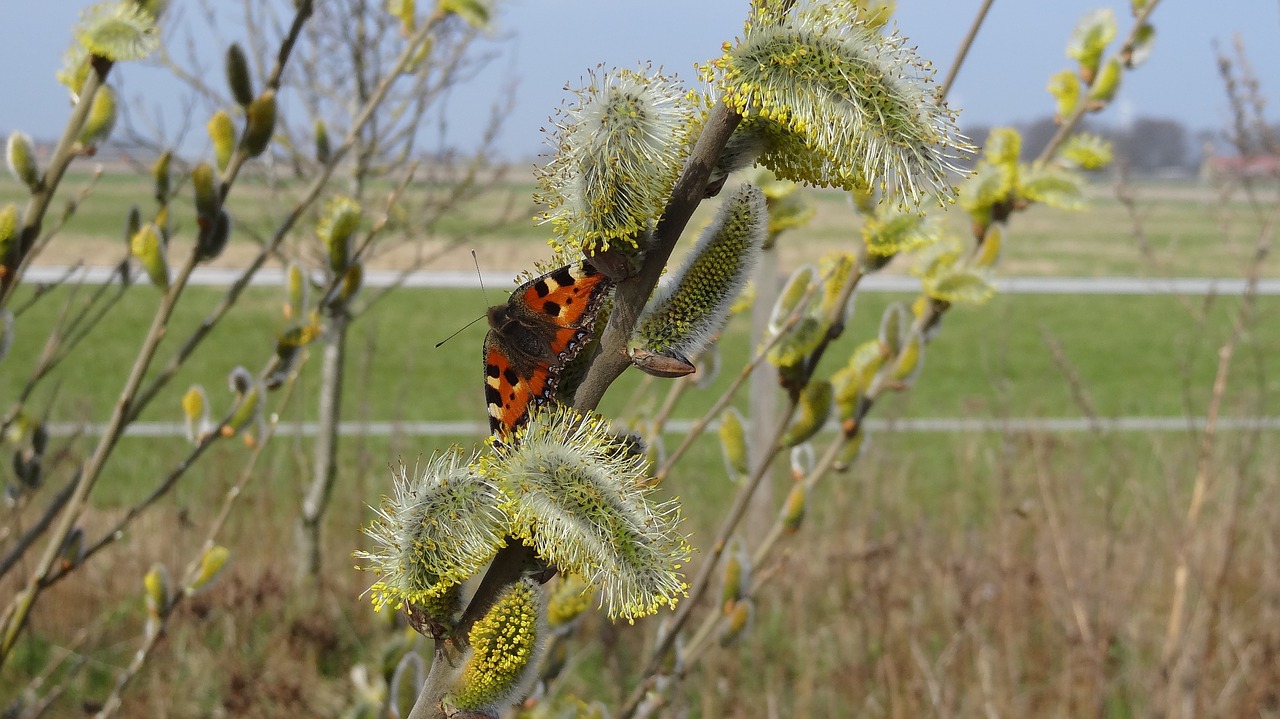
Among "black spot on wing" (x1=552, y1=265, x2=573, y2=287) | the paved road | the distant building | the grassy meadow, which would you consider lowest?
the paved road

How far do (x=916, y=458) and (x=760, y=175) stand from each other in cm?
524

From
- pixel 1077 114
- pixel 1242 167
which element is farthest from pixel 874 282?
pixel 1077 114

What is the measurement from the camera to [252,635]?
425 centimetres

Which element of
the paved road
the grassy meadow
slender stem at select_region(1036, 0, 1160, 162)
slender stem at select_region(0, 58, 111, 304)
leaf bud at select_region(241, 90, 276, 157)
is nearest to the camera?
slender stem at select_region(0, 58, 111, 304)

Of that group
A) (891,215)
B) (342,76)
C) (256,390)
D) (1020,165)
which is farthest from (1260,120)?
(342,76)

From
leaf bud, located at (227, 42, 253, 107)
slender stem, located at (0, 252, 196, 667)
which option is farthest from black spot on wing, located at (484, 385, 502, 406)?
leaf bud, located at (227, 42, 253, 107)

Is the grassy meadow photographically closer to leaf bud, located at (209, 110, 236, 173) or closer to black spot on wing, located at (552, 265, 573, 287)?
leaf bud, located at (209, 110, 236, 173)

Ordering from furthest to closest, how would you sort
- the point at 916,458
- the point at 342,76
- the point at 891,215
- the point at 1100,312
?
the point at 1100,312 < the point at 916,458 < the point at 342,76 < the point at 891,215

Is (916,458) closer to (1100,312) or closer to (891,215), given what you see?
(891,215)

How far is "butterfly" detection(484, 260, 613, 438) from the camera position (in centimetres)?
84

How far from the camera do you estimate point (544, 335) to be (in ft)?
2.75

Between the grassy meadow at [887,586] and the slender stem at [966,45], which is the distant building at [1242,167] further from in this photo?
the slender stem at [966,45]

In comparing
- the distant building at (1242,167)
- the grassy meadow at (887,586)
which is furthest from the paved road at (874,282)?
the distant building at (1242,167)

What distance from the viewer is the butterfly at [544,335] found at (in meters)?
0.84
